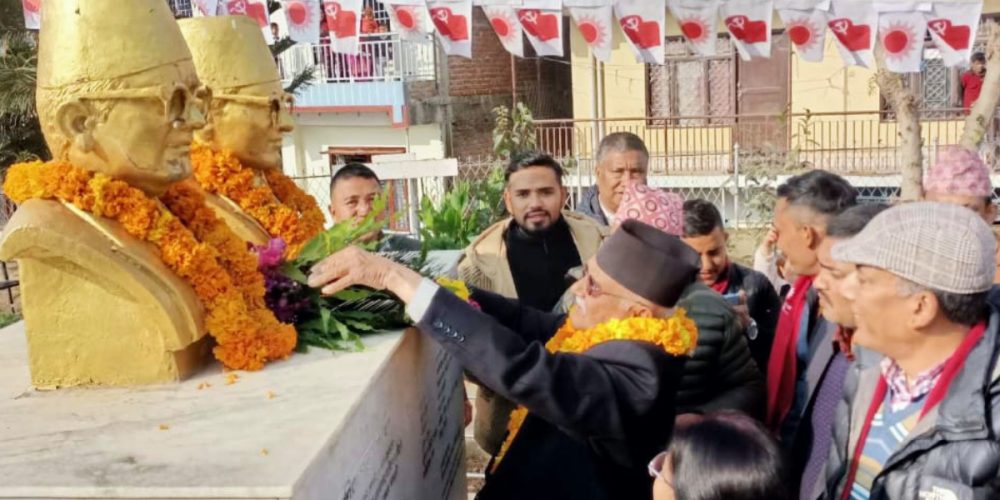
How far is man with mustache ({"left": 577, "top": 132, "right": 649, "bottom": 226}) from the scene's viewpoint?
4312 millimetres

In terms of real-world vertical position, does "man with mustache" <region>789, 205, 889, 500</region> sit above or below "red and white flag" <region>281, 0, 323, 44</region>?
below

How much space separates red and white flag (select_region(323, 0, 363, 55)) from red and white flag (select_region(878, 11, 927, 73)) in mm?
3847

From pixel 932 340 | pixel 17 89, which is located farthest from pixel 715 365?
pixel 17 89

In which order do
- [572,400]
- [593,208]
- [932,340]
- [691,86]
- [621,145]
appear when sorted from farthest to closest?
[691,86] < [593,208] < [621,145] < [572,400] < [932,340]

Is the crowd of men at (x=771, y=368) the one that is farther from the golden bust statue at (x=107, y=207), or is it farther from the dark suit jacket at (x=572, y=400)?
the golden bust statue at (x=107, y=207)

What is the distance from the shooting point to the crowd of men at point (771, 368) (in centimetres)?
189

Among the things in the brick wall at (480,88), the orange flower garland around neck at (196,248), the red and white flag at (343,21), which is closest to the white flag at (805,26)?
the red and white flag at (343,21)

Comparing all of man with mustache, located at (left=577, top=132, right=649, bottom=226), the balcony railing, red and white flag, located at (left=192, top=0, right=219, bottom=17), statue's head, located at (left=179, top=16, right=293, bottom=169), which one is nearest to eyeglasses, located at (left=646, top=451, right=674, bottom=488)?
statue's head, located at (left=179, top=16, right=293, bottom=169)

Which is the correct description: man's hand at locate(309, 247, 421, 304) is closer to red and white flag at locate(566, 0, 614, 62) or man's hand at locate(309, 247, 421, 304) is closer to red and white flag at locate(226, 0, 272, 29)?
red and white flag at locate(226, 0, 272, 29)

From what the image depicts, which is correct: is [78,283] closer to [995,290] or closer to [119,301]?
[119,301]

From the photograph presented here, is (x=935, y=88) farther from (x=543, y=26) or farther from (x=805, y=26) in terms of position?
(x=543, y=26)

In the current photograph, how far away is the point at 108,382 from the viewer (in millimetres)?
2256

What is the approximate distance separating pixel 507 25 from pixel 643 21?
1.04 meters

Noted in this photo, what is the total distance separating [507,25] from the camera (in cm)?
762
